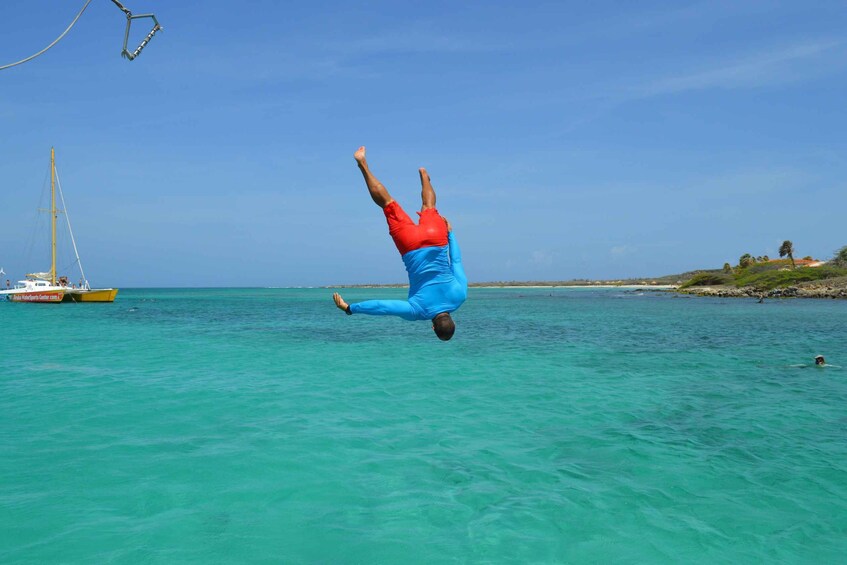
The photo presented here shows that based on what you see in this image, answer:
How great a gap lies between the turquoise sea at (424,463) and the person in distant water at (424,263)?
2.86m

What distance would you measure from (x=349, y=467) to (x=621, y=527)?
4.41 metres

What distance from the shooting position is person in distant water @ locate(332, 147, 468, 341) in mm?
7098

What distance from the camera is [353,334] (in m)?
33.4

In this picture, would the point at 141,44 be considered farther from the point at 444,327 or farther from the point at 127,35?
the point at 444,327

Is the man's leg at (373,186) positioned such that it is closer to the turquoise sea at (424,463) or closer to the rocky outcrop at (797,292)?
the turquoise sea at (424,463)

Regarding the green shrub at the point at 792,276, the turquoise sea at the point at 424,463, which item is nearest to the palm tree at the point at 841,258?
the green shrub at the point at 792,276

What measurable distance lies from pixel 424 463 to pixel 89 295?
71605 millimetres

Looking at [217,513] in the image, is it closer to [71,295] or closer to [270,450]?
[270,450]

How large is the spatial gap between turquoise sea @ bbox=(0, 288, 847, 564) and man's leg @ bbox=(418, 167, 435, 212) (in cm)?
421

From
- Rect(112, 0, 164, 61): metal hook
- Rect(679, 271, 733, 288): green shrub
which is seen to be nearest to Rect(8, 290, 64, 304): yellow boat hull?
Rect(112, 0, 164, 61): metal hook

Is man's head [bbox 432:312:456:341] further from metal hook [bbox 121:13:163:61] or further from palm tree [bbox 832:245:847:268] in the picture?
palm tree [bbox 832:245:847:268]

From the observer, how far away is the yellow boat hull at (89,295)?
217 ft

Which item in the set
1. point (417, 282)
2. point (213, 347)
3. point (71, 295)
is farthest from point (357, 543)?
point (71, 295)

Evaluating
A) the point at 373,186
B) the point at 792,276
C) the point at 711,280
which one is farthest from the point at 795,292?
the point at 373,186
